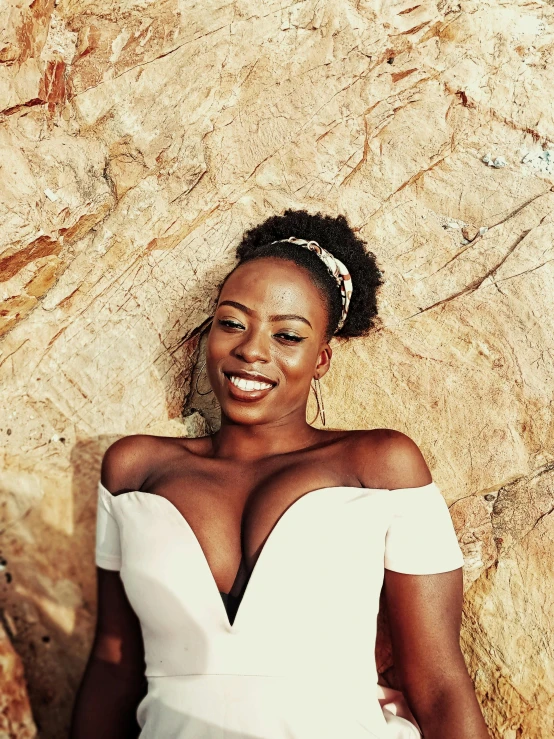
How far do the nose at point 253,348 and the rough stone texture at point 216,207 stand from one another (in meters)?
0.69

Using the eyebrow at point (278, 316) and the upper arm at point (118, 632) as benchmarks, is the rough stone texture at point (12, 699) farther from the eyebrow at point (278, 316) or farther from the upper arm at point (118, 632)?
the eyebrow at point (278, 316)

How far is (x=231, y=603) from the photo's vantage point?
261 cm

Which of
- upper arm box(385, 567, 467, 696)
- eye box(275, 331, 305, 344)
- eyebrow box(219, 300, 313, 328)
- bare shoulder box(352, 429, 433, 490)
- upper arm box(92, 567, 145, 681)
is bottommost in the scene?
upper arm box(92, 567, 145, 681)

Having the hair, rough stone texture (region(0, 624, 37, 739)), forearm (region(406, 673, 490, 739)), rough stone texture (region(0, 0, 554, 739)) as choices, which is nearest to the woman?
forearm (region(406, 673, 490, 739))

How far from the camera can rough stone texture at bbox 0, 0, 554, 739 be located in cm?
325

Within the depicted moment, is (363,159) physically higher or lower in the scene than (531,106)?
lower

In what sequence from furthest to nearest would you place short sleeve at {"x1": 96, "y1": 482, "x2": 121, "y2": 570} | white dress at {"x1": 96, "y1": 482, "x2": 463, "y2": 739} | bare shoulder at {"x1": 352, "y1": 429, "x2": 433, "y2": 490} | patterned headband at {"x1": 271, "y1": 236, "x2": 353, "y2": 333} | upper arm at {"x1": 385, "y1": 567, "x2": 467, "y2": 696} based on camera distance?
patterned headband at {"x1": 271, "y1": 236, "x2": 353, "y2": 333}
short sleeve at {"x1": 96, "y1": 482, "x2": 121, "y2": 570}
bare shoulder at {"x1": 352, "y1": 429, "x2": 433, "y2": 490}
upper arm at {"x1": 385, "y1": 567, "x2": 467, "y2": 696}
white dress at {"x1": 96, "y1": 482, "x2": 463, "y2": 739}

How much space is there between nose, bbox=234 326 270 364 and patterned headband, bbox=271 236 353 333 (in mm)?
486

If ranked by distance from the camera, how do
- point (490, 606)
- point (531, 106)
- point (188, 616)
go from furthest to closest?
point (531, 106)
point (490, 606)
point (188, 616)

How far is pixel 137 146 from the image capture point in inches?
137

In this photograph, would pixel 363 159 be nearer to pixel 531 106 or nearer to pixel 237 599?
pixel 531 106

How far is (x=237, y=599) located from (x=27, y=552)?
137 cm

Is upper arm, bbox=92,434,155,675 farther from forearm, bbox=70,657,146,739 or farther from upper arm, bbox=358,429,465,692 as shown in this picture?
upper arm, bbox=358,429,465,692

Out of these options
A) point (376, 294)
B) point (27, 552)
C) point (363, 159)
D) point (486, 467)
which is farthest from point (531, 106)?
point (27, 552)
